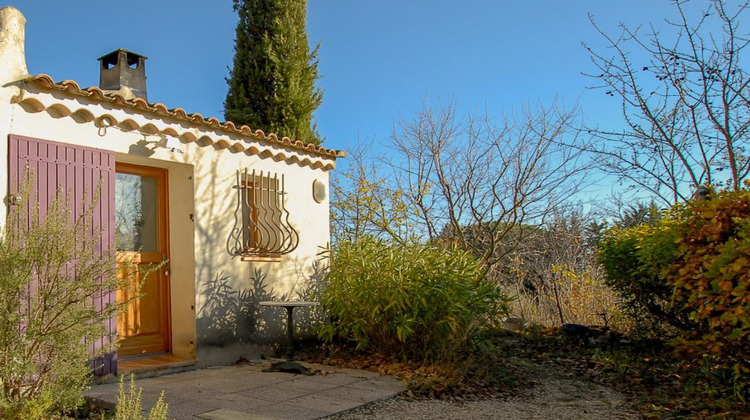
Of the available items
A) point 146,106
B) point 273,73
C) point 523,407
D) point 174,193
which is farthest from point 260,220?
point 273,73

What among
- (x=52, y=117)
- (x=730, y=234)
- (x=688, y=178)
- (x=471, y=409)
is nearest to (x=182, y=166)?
(x=52, y=117)

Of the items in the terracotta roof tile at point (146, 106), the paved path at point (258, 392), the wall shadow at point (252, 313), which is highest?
the terracotta roof tile at point (146, 106)

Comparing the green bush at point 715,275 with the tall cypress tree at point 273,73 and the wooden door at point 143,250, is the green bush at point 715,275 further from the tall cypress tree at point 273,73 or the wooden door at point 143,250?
the tall cypress tree at point 273,73

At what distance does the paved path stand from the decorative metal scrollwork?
137 centimetres

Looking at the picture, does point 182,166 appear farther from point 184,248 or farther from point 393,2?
point 393,2

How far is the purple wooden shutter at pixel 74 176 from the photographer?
449cm

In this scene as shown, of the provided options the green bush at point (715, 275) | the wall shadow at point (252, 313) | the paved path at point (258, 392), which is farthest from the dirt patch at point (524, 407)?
the wall shadow at point (252, 313)

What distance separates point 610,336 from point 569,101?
12.9 feet

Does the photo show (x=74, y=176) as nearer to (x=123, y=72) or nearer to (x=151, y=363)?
(x=151, y=363)

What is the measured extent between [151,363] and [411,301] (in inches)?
103

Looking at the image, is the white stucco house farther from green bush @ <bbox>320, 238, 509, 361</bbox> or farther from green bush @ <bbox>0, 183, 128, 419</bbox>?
green bush @ <bbox>0, 183, 128, 419</bbox>

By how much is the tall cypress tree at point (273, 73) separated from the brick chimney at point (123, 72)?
3.85m

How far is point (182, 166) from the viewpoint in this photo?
602 cm

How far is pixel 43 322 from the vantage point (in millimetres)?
3133
